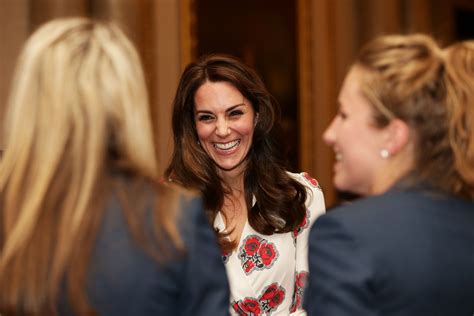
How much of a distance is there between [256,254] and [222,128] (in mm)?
519

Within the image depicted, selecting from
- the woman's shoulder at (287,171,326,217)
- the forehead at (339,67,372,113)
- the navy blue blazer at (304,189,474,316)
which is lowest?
the woman's shoulder at (287,171,326,217)

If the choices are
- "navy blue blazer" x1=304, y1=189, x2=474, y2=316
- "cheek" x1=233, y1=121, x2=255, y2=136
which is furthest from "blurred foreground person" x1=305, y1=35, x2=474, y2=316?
"cheek" x1=233, y1=121, x2=255, y2=136

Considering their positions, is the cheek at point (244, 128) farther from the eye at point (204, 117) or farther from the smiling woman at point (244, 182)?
the eye at point (204, 117)

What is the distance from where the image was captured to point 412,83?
1395 millimetres

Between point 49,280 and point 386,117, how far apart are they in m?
0.78

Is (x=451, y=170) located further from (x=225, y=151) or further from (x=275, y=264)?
(x=225, y=151)

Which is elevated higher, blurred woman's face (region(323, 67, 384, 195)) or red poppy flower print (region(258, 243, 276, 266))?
blurred woman's face (region(323, 67, 384, 195))

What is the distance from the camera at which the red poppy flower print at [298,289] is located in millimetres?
2424

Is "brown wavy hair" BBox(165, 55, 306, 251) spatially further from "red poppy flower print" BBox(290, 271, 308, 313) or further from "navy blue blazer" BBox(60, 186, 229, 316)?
"navy blue blazer" BBox(60, 186, 229, 316)

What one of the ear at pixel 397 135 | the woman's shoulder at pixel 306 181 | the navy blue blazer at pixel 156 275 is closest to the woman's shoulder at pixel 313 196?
the woman's shoulder at pixel 306 181

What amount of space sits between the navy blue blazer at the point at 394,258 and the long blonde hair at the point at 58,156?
16.9 inches

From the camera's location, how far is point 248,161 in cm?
274

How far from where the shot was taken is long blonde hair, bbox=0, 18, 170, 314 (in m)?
1.19

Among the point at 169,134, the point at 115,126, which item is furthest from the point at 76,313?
the point at 169,134
